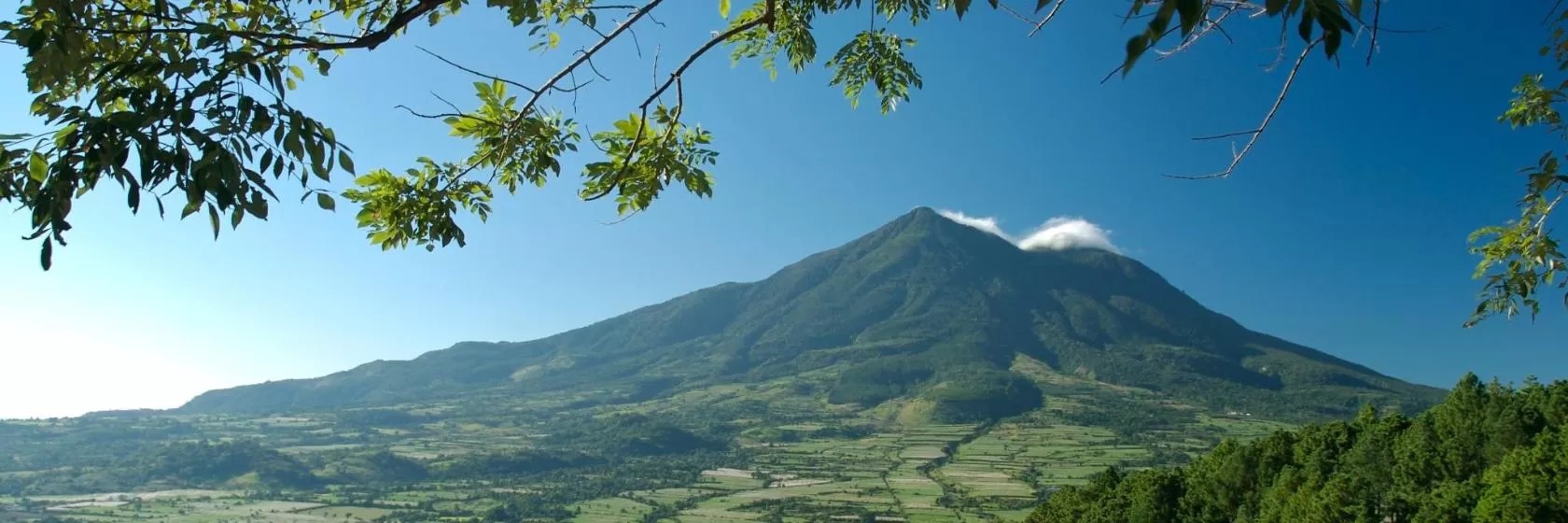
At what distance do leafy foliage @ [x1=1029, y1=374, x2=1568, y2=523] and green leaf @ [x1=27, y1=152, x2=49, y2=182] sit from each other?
17.2m

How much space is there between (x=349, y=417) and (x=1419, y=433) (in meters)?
186

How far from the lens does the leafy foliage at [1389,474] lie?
13562mm

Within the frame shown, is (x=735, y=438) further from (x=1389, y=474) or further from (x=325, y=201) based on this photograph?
(x=325, y=201)

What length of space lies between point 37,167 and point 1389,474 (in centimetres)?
2273

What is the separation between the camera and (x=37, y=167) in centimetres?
229

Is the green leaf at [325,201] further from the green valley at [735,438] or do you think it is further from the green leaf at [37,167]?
the green valley at [735,438]

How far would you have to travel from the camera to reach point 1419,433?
18.9 metres

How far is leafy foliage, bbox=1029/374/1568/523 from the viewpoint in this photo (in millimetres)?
13562

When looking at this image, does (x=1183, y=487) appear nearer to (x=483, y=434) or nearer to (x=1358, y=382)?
(x=483, y=434)

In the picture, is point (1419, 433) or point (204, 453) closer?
point (1419, 433)

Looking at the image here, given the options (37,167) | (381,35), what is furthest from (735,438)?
(37,167)

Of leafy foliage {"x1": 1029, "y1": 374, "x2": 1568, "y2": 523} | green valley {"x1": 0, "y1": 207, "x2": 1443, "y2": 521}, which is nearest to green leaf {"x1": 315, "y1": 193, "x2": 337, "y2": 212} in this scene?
leafy foliage {"x1": 1029, "y1": 374, "x2": 1568, "y2": 523}

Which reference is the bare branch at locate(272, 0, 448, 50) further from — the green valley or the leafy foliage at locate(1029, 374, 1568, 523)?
the green valley

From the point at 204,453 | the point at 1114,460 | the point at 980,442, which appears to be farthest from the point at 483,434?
the point at 1114,460
